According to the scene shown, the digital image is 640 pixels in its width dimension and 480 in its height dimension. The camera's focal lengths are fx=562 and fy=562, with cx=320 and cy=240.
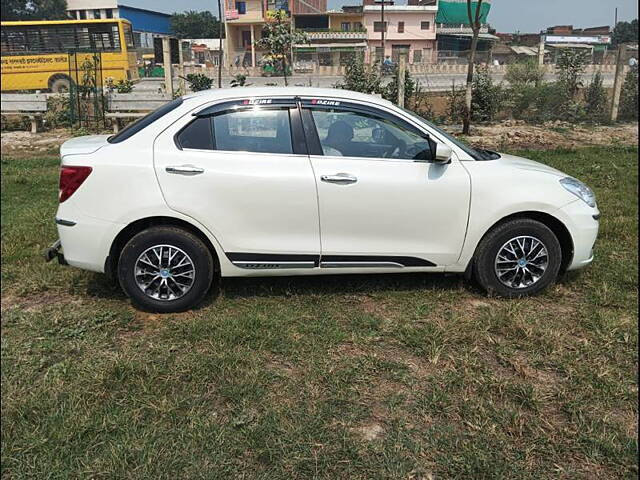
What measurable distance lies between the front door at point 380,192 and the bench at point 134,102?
11.0 meters

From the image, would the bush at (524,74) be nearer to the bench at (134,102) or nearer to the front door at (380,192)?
the bench at (134,102)

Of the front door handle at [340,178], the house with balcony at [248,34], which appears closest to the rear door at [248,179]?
the front door handle at [340,178]

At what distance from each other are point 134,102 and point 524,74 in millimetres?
11228

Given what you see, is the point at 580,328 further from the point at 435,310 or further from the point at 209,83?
the point at 209,83

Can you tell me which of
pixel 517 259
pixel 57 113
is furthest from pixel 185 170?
pixel 57 113

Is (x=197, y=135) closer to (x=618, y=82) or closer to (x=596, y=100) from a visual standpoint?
(x=618, y=82)

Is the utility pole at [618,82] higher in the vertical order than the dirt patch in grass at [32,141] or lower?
higher

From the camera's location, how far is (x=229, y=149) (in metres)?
4.07

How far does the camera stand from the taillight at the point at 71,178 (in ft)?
12.8

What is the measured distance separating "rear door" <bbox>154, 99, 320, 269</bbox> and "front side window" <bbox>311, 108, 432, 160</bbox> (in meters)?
0.22

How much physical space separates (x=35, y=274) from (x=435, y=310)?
3.31m

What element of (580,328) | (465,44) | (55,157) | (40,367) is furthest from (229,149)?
(465,44)

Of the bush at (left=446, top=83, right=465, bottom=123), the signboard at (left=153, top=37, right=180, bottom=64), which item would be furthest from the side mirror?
the signboard at (left=153, top=37, right=180, bottom=64)

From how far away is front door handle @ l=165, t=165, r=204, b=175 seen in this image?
155 inches
